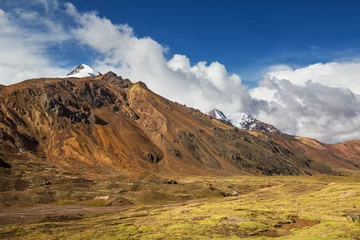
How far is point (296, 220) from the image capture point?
65.9 meters

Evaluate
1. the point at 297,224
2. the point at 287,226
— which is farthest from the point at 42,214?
the point at 297,224

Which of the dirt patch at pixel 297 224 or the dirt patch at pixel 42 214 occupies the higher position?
the dirt patch at pixel 297 224

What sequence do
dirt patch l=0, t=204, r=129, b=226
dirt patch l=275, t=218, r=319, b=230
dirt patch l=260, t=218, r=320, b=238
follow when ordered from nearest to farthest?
1. dirt patch l=260, t=218, r=320, b=238
2. dirt patch l=275, t=218, r=319, b=230
3. dirt patch l=0, t=204, r=129, b=226

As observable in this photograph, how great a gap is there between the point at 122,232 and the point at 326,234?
111 feet

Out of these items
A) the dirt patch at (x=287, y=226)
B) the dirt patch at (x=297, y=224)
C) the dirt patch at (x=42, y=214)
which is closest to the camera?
the dirt patch at (x=287, y=226)

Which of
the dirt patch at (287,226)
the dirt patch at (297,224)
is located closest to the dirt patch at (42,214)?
the dirt patch at (287,226)

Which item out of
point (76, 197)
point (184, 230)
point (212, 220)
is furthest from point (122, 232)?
point (76, 197)

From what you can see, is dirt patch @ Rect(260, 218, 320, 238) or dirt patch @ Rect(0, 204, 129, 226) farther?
dirt patch @ Rect(0, 204, 129, 226)

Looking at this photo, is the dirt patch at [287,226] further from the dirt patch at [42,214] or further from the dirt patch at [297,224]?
the dirt patch at [42,214]

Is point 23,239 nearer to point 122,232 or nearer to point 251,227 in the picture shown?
point 122,232

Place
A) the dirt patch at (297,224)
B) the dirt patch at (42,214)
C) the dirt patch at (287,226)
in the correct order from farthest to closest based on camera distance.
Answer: the dirt patch at (42,214), the dirt patch at (297,224), the dirt patch at (287,226)

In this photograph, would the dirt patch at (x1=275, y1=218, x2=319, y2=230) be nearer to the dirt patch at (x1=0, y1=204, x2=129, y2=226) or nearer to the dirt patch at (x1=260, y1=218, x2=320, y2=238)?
the dirt patch at (x1=260, y1=218, x2=320, y2=238)

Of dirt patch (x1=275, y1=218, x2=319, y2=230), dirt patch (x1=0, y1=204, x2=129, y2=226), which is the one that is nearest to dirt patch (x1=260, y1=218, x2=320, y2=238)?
dirt patch (x1=275, y1=218, x2=319, y2=230)

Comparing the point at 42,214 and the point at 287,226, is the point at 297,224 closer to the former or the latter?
the point at 287,226
